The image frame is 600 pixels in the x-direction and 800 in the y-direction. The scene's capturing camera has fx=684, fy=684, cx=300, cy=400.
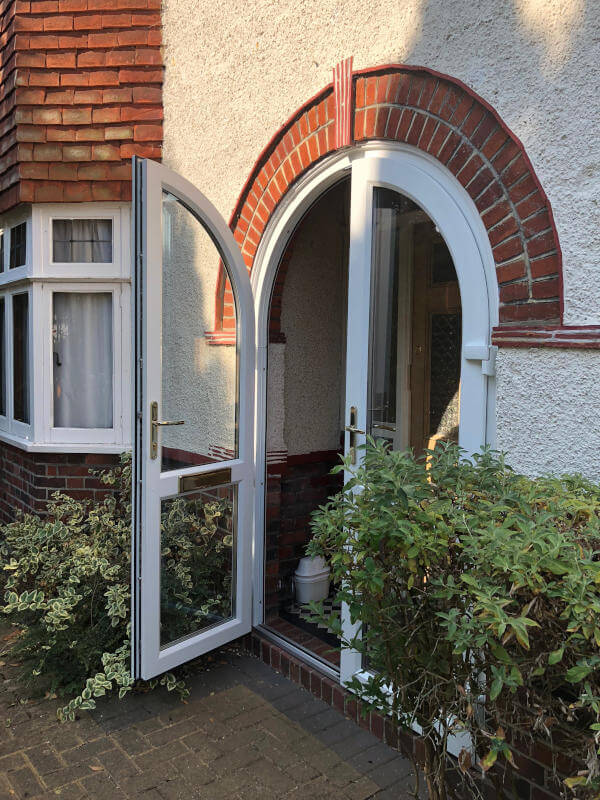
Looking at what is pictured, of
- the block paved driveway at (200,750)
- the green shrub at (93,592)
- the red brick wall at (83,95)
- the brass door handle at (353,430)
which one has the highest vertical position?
the red brick wall at (83,95)

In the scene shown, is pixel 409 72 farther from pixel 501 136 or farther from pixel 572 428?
pixel 572 428

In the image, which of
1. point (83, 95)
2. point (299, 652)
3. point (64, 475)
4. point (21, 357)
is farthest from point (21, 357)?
point (299, 652)

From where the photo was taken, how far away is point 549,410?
2523 mm

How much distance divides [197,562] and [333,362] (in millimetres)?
1627

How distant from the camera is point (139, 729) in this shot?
327 cm

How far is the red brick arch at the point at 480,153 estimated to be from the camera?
256 cm

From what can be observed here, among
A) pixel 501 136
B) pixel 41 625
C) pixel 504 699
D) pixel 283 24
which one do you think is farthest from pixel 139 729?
pixel 283 24

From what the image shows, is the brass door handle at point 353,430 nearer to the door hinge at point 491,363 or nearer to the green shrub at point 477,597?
the door hinge at point 491,363

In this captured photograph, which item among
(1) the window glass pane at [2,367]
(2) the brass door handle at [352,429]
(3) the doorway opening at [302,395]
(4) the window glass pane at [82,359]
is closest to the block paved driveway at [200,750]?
(3) the doorway opening at [302,395]

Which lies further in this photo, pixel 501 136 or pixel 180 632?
pixel 180 632

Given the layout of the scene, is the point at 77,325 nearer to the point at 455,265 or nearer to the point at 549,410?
the point at 455,265

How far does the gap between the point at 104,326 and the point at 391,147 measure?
105 inches

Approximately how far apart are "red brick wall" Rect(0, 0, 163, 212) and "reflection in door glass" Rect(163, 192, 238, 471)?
1.29 metres

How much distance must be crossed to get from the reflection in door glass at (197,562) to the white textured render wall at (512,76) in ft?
5.55
